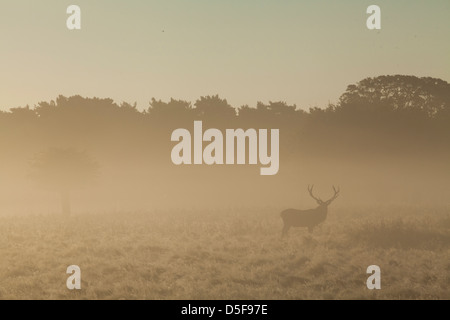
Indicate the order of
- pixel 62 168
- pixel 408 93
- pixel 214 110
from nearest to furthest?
pixel 62 168
pixel 408 93
pixel 214 110

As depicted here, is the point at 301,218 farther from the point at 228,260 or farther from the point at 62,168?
the point at 62,168

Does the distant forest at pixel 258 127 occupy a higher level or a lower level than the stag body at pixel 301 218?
higher

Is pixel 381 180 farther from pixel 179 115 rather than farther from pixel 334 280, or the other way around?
pixel 334 280

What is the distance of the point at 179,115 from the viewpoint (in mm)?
51594

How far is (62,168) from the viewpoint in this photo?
31953 mm

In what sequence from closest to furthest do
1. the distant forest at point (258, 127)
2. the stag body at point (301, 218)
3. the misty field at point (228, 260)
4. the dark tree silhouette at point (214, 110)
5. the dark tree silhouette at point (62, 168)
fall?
the misty field at point (228, 260)
the stag body at point (301, 218)
the dark tree silhouette at point (62, 168)
the distant forest at point (258, 127)
the dark tree silhouette at point (214, 110)

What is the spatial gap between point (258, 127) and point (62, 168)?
29050mm

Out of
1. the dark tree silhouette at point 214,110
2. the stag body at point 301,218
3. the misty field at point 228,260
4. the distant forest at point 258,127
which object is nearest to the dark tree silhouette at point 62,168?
the distant forest at point 258,127

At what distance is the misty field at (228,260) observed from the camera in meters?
10.7

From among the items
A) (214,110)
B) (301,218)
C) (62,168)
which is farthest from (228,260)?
(214,110)

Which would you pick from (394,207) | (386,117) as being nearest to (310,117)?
(386,117)

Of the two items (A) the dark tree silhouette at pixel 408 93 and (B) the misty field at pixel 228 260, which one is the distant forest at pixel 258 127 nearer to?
(A) the dark tree silhouette at pixel 408 93

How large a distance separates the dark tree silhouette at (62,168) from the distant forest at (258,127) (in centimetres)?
157
